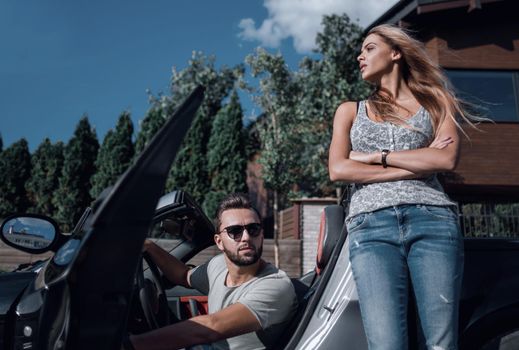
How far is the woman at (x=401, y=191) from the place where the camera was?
68.1 inches

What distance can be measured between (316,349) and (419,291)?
1.34 ft

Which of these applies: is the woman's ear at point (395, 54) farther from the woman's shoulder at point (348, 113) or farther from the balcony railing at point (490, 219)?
the balcony railing at point (490, 219)

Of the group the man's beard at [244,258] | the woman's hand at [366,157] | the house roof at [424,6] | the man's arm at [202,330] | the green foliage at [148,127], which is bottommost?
the man's arm at [202,330]

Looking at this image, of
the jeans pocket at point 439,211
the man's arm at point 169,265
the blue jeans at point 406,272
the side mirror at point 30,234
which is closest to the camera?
the blue jeans at point 406,272

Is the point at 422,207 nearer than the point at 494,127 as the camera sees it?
Yes

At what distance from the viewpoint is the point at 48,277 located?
1.56 m

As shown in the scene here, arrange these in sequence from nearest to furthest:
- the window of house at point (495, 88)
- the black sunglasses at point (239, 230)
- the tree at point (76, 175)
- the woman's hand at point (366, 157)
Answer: the woman's hand at point (366, 157) < the black sunglasses at point (239, 230) < the window of house at point (495, 88) < the tree at point (76, 175)

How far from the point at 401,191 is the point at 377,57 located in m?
0.57

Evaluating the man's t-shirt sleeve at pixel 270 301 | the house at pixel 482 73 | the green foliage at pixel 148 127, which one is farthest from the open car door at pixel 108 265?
the green foliage at pixel 148 127

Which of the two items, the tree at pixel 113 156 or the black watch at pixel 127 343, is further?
the tree at pixel 113 156

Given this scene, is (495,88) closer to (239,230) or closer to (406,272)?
(239,230)

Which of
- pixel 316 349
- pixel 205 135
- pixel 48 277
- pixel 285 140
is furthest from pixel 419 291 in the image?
pixel 205 135

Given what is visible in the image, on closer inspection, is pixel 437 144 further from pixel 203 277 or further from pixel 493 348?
pixel 203 277

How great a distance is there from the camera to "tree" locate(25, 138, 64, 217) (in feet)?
57.3
